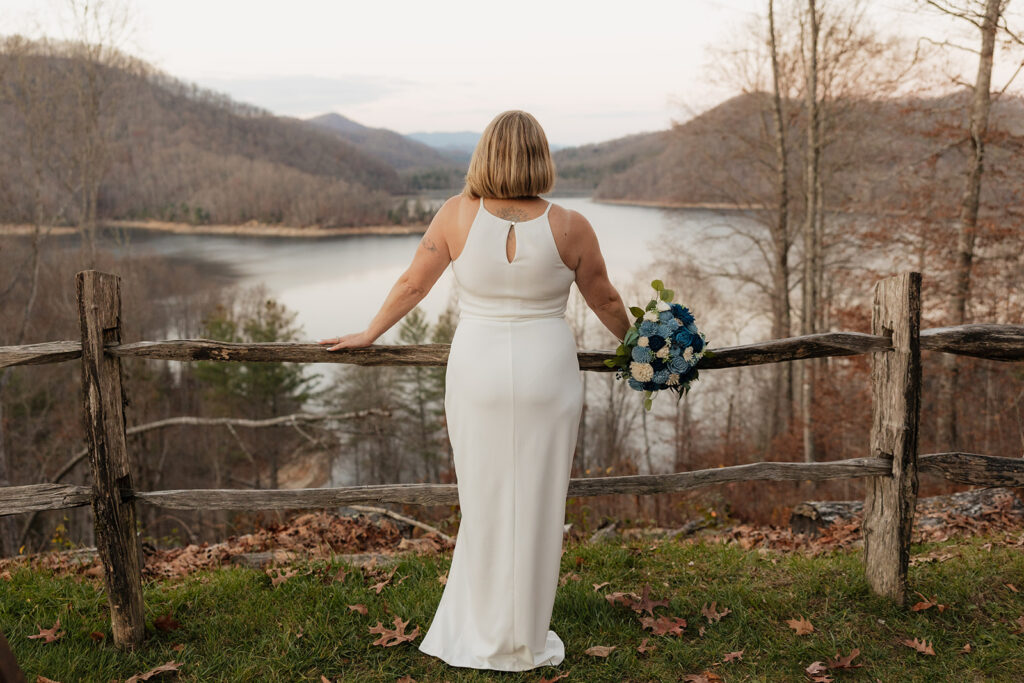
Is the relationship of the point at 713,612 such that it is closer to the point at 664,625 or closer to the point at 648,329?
the point at 664,625

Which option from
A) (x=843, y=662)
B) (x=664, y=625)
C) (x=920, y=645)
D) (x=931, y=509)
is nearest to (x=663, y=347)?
(x=664, y=625)

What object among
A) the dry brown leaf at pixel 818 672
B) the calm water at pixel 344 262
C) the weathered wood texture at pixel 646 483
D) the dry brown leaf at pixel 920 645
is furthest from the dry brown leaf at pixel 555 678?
the calm water at pixel 344 262

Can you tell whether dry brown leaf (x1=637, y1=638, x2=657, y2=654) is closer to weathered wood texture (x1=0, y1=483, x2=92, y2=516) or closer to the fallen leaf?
the fallen leaf

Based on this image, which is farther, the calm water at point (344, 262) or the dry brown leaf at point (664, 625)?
the calm water at point (344, 262)

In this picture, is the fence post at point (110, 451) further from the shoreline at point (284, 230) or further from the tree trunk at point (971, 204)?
the shoreline at point (284, 230)

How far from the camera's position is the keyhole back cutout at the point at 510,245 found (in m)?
3.12

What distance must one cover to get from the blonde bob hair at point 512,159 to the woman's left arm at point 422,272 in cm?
23

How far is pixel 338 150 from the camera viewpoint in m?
94.9

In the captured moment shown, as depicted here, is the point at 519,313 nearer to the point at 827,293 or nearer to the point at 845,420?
the point at 845,420

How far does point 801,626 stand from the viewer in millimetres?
3697

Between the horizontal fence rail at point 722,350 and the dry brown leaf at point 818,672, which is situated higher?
the horizontal fence rail at point 722,350

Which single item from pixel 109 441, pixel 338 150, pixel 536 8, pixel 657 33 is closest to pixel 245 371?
pixel 536 8

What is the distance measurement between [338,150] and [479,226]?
97.9 metres

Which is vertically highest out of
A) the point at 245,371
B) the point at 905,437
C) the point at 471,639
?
the point at 905,437
